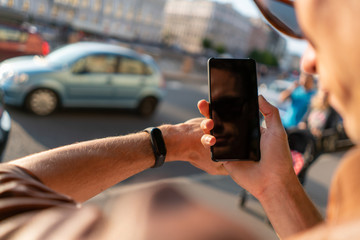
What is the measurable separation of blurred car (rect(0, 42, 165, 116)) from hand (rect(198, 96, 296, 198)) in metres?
6.08

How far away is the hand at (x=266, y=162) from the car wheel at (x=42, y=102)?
20.0 ft

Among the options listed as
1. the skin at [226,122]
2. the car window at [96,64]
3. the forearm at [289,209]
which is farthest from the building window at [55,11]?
the forearm at [289,209]

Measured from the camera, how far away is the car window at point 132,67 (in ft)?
24.8

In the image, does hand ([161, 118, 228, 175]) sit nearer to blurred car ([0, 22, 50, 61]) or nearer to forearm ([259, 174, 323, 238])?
forearm ([259, 174, 323, 238])

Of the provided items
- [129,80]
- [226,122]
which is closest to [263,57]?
[129,80]

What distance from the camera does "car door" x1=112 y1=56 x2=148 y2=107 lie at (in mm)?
7534

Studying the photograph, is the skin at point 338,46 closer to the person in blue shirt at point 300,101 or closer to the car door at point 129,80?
the person in blue shirt at point 300,101

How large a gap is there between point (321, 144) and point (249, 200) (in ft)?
4.33

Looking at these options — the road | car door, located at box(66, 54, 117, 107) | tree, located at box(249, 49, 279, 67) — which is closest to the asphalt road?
the road

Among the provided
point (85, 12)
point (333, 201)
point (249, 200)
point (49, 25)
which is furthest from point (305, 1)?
point (85, 12)

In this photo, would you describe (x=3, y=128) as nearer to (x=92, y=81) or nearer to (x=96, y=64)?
(x=92, y=81)

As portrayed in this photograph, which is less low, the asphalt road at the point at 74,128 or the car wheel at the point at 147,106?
the car wheel at the point at 147,106

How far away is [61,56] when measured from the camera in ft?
23.1

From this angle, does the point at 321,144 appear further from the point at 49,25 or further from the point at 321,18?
the point at 49,25
